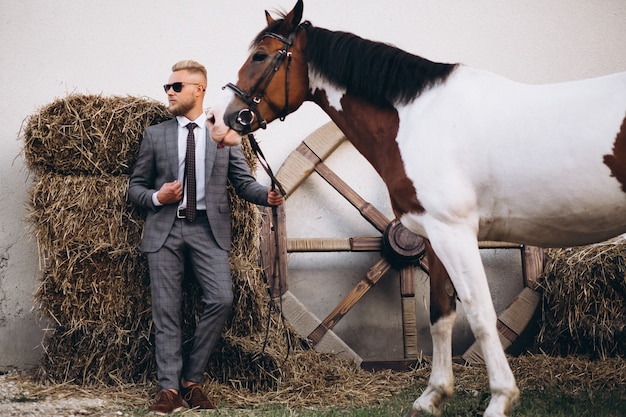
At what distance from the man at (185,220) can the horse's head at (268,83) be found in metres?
0.48

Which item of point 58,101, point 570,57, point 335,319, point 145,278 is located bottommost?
point 335,319

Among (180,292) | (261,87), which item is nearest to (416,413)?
(180,292)

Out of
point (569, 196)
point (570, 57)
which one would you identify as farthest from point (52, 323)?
point (570, 57)

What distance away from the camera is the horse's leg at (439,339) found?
269cm

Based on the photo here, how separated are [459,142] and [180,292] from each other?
1.49 meters

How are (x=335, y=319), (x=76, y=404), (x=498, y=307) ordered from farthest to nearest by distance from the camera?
(x=498, y=307)
(x=335, y=319)
(x=76, y=404)

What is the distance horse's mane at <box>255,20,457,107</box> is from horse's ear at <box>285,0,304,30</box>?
2.2 inches

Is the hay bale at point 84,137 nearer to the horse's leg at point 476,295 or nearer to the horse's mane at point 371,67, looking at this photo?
the horse's mane at point 371,67

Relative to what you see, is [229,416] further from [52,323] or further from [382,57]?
[382,57]

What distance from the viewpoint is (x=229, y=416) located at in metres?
2.77

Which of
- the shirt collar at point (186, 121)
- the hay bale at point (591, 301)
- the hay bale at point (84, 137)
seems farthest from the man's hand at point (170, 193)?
the hay bale at point (591, 301)

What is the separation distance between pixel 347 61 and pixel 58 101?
5.28ft

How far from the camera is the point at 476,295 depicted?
241cm

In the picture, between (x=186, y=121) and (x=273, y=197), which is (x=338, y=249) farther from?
(x=186, y=121)
